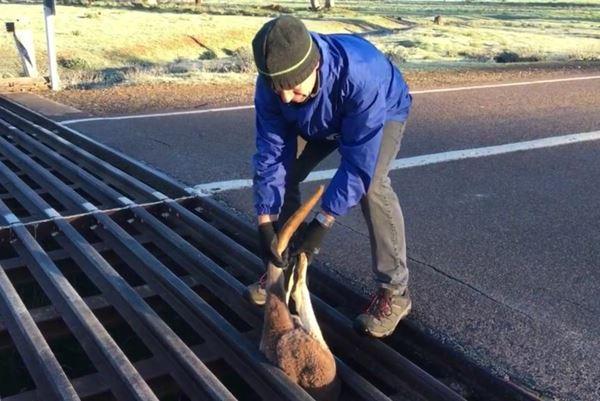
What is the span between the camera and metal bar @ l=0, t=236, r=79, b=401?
2.94 m

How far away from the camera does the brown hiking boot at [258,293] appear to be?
Result: 3.66 metres

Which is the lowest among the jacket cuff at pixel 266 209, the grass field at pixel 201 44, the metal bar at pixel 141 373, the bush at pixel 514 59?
the grass field at pixel 201 44

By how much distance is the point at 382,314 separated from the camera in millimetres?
3385

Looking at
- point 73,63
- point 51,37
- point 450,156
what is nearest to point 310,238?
point 450,156

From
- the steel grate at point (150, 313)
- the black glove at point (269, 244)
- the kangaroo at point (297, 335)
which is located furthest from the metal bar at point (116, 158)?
the kangaroo at point (297, 335)

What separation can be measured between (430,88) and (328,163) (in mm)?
5477

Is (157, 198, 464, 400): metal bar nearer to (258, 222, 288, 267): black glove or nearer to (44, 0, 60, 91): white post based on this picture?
(258, 222, 288, 267): black glove

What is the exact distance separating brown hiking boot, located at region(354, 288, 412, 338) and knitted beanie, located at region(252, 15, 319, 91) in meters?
1.18

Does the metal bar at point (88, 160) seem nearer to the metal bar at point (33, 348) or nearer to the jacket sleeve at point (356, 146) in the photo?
the metal bar at point (33, 348)

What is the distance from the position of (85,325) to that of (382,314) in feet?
4.63

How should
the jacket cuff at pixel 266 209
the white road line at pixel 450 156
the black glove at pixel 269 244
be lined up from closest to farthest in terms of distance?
1. the black glove at pixel 269 244
2. the jacket cuff at pixel 266 209
3. the white road line at pixel 450 156

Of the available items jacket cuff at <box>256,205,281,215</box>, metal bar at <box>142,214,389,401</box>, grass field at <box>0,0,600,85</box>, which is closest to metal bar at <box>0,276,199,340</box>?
metal bar at <box>142,214,389,401</box>

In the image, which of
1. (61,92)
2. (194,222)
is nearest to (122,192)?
(194,222)

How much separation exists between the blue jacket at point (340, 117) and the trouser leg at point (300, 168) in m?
0.22
